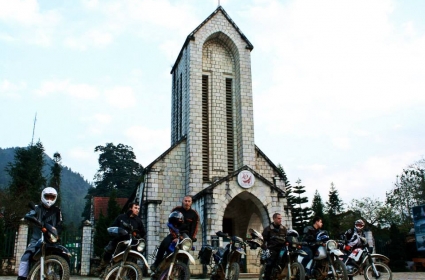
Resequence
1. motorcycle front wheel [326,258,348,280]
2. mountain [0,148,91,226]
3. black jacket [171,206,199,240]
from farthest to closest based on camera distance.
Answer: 1. mountain [0,148,91,226]
2. motorcycle front wheel [326,258,348,280]
3. black jacket [171,206,199,240]

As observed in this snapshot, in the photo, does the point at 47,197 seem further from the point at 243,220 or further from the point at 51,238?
the point at 243,220

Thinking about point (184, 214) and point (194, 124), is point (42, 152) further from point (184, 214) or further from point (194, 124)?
point (184, 214)

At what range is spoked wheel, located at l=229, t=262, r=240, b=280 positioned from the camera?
8.57m

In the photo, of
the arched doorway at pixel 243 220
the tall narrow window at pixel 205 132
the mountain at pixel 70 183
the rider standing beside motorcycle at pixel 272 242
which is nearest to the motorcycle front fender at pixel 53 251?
the rider standing beside motorcycle at pixel 272 242

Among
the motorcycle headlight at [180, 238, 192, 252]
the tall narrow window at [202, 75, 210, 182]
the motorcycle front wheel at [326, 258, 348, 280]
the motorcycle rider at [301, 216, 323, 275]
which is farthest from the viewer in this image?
the tall narrow window at [202, 75, 210, 182]

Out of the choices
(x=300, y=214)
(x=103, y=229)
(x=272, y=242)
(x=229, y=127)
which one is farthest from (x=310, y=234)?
(x=300, y=214)

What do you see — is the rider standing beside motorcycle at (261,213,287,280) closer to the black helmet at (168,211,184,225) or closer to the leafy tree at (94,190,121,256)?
the black helmet at (168,211,184,225)

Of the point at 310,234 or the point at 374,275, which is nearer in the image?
the point at 374,275

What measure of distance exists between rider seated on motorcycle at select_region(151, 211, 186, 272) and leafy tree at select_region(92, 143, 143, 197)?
5213 centimetres

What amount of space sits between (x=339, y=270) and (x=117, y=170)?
55.6 m

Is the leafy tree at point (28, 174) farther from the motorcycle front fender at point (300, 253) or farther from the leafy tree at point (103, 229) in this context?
the motorcycle front fender at point (300, 253)

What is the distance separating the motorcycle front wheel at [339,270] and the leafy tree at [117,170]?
51793 millimetres

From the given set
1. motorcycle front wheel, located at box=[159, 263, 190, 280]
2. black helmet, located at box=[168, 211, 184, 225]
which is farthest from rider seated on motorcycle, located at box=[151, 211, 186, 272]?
motorcycle front wheel, located at box=[159, 263, 190, 280]

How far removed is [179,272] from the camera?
7.09 metres
